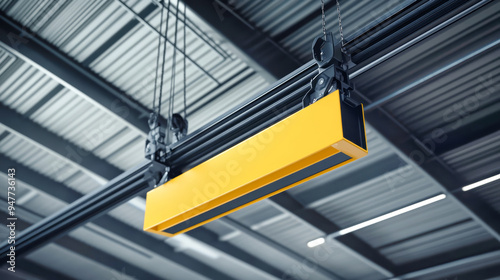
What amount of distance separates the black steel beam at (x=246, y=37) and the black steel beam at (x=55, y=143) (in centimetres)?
371

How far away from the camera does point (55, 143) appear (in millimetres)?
7199

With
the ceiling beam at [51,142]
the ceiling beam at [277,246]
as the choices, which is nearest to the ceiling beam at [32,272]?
the ceiling beam at [51,142]

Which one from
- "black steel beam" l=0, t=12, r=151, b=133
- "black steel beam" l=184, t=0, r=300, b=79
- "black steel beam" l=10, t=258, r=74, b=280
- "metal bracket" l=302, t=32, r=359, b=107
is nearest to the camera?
"metal bracket" l=302, t=32, r=359, b=107

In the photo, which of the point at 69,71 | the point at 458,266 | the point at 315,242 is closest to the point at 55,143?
the point at 69,71

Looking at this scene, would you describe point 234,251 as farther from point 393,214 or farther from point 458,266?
point 458,266

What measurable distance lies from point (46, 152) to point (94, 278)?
4.23m

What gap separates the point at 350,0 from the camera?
499 centimetres

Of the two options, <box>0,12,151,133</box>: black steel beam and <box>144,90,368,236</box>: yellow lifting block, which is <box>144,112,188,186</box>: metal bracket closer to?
<box>144,90,368,236</box>: yellow lifting block

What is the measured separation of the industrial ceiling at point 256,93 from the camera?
528cm

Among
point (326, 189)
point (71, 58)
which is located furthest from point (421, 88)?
point (71, 58)

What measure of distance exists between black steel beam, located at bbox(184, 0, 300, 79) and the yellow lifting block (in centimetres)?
222

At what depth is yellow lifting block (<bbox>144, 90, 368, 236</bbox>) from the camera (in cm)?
243

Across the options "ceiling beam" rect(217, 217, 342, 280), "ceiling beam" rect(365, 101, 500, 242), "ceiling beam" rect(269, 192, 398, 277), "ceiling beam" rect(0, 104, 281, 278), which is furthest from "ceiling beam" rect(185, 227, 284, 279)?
"ceiling beam" rect(365, 101, 500, 242)

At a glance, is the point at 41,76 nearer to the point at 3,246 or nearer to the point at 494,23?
the point at 3,246
